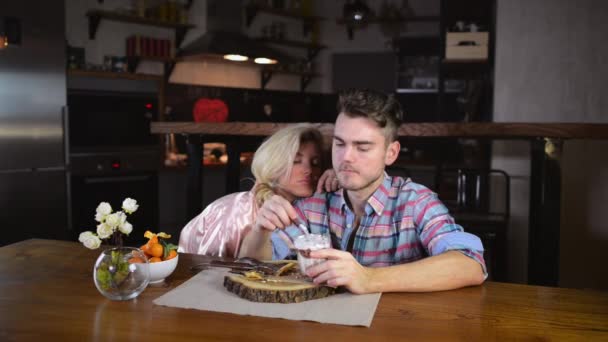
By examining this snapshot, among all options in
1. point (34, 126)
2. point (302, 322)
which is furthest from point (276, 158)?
point (34, 126)

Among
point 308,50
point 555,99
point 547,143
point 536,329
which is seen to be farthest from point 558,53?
point 308,50

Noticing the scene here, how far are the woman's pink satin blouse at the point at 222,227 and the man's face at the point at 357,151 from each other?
0.56 meters

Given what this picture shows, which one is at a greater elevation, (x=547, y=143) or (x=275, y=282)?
(x=547, y=143)

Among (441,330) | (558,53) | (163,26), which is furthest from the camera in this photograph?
(163,26)

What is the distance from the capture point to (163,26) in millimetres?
6129

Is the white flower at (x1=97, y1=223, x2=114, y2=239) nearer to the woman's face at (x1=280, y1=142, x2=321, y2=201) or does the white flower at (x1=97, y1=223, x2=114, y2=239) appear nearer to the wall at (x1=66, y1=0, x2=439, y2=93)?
the woman's face at (x1=280, y1=142, x2=321, y2=201)

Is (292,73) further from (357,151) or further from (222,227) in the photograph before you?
(357,151)

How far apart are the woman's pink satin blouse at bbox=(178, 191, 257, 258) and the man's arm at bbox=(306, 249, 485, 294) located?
805 mm

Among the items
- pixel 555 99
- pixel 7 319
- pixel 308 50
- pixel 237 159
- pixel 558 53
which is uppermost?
pixel 308 50

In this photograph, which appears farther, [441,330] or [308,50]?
[308,50]

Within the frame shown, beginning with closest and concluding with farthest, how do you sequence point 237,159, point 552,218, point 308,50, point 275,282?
1. point 275,282
2. point 552,218
3. point 237,159
4. point 308,50

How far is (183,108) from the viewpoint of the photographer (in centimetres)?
632

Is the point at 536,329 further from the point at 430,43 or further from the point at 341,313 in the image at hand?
the point at 430,43

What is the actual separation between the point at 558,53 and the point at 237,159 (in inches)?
79.2
